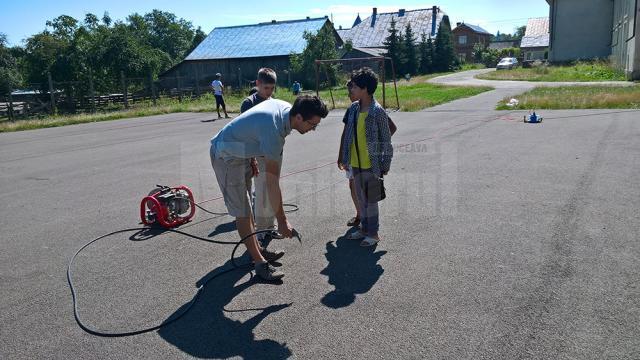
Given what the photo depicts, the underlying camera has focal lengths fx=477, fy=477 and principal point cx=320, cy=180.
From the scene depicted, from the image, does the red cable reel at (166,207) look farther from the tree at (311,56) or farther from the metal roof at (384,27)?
the metal roof at (384,27)

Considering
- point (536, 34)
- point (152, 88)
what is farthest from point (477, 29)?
point (152, 88)

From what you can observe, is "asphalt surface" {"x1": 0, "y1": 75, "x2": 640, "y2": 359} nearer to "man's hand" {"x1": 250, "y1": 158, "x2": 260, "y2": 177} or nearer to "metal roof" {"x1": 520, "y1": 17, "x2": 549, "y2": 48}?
"man's hand" {"x1": 250, "y1": 158, "x2": 260, "y2": 177}

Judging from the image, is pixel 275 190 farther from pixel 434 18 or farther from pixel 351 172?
pixel 434 18

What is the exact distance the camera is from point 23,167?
10977 mm

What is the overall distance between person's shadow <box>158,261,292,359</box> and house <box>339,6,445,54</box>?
2697 inches

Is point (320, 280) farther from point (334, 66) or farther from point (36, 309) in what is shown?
point (334, 66)

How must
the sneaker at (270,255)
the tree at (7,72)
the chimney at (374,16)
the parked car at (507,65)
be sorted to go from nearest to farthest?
1. the sneaker at (270,255)
2. the tree at (7,72)
3. the parked car at (507,65)
4. the chimney at (374,16)

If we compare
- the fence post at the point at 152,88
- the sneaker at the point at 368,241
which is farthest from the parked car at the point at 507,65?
the sneaker at the point at 368,241

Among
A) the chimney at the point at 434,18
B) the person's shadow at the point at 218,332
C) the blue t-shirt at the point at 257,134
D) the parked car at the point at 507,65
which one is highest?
the chimney at the point at 434,18

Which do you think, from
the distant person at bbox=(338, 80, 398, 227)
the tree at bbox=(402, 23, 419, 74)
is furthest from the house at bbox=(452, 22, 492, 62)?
the distant person at bbox=(338, 80, 398, 227)

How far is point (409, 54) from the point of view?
55781mm

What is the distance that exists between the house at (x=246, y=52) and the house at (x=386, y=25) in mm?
23611

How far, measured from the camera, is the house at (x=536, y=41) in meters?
70.4

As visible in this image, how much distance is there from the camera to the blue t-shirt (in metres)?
3.65
